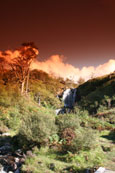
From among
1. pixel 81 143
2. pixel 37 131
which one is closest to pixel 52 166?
pixel 81 143

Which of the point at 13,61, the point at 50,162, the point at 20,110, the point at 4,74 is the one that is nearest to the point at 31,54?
the point at 13,61

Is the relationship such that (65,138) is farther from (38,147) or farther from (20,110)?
(20,110)

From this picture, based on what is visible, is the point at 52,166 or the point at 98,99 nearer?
the point at 52,166

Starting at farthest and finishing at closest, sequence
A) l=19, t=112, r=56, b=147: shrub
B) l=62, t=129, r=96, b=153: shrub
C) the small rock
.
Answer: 1. l=19, t=112, r=56, b=147: shrub
2. l=62, t=129, r=96, b=153: shrub
3. the small rock

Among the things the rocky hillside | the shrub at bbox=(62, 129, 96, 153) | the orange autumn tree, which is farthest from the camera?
the rocky hillside

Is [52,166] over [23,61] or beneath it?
beneath

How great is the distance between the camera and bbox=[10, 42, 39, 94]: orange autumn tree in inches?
986

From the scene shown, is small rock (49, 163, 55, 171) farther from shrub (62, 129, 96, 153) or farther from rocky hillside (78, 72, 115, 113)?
rocky hillside (78, 72, 115, 113)

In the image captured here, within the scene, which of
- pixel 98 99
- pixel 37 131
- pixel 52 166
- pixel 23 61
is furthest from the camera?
pixel 98 99

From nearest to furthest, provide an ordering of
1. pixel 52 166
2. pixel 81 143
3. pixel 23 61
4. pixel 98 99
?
pixel 52 166 < pixel 81 143 < pixel 23 61 < pixel 98 99

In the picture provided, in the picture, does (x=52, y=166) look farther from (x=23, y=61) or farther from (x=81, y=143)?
(x=23, y=61)

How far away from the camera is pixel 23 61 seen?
25.4 m

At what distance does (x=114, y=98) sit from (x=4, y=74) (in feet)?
59.1

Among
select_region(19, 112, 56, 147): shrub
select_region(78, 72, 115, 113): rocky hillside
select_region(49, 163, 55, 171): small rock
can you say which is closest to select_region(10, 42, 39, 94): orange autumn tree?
select_region(78, 72, 115, 113): rocky hillside
